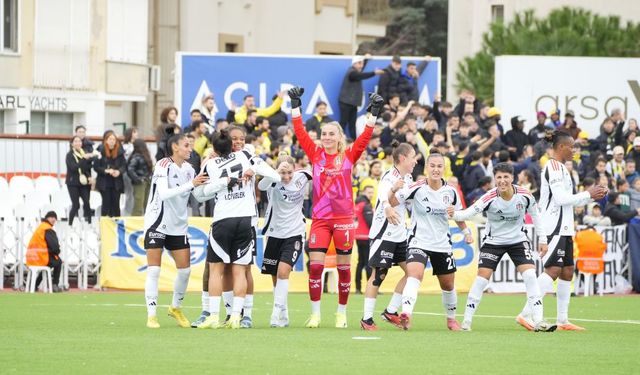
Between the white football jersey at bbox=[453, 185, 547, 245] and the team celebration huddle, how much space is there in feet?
0.04

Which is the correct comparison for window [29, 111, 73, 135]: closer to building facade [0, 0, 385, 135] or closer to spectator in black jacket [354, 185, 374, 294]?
building facade [0, 0, 385, 135]

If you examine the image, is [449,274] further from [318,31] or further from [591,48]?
[591,48]

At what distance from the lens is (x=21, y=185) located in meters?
30.2

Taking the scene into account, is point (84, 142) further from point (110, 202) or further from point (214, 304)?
point (214, 304)

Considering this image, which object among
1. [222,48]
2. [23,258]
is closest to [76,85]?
[222,48]

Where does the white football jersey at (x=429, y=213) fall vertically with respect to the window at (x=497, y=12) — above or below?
below

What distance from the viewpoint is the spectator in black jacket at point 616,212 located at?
29.7m

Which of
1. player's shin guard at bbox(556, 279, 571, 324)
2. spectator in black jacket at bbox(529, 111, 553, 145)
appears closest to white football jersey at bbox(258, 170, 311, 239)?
player's shin guard at bbox(556, 279, 571, 324)

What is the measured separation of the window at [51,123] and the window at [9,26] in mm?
2035

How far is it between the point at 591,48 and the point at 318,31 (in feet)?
46.9

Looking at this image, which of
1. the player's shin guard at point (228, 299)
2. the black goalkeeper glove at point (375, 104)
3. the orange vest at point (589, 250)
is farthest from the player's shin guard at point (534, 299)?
the orange vest at point (589, 250)

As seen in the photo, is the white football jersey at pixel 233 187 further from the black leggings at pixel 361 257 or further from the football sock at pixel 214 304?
the black leggings at pixel 361 257

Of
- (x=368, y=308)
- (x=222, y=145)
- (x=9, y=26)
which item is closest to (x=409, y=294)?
(x=368, y=308)

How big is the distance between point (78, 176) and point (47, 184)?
171 centimetres
